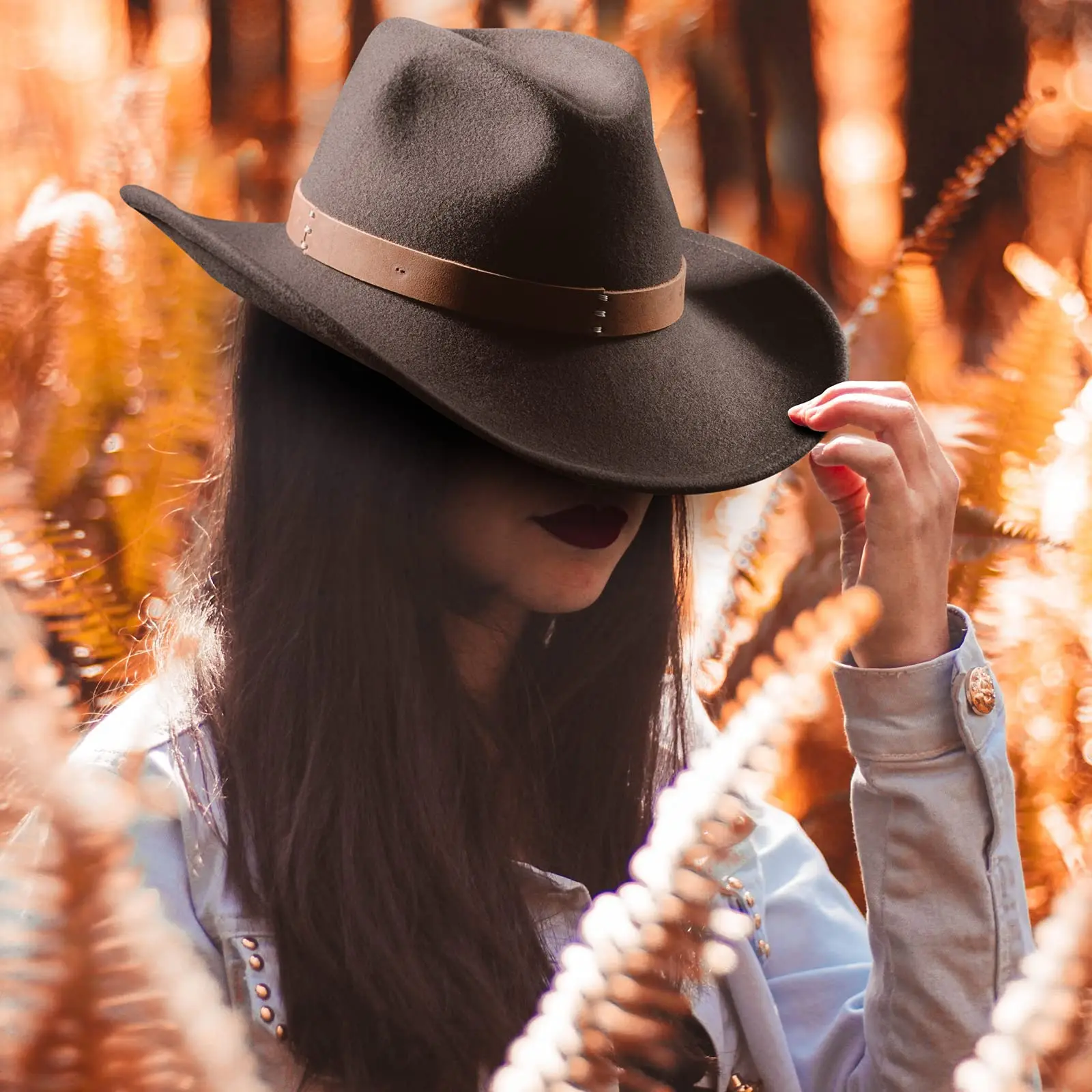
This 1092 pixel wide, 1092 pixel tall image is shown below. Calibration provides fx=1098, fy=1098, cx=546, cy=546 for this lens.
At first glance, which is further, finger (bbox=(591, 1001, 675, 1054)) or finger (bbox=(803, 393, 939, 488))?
finger (bbox=(803, 393, 939, 488))

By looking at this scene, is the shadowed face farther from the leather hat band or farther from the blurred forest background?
the blurred forest background

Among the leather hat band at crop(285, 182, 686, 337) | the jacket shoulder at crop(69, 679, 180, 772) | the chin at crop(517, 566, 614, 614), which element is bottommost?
the jacket shoulder at crop(69, 679, 180, 772)

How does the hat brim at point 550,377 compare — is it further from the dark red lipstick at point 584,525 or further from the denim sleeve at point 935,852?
the denim sleeve at point 935,852

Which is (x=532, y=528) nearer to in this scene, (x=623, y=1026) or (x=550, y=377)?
(x=550, y=377)

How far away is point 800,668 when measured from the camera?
27cm

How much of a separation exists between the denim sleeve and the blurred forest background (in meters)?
0.22

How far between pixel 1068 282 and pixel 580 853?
678 mm

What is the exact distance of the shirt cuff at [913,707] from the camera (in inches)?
26.0

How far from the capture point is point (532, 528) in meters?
0.65

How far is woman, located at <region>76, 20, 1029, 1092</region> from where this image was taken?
Result: 58 cm

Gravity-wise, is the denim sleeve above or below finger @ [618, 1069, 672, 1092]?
below

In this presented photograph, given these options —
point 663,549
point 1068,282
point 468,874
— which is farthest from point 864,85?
point 468,874

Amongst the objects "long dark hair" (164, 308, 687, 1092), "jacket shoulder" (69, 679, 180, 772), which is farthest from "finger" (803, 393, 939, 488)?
"jacket shoulder" (69, 679, 180, 772)

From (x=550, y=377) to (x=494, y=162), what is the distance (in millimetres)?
115
